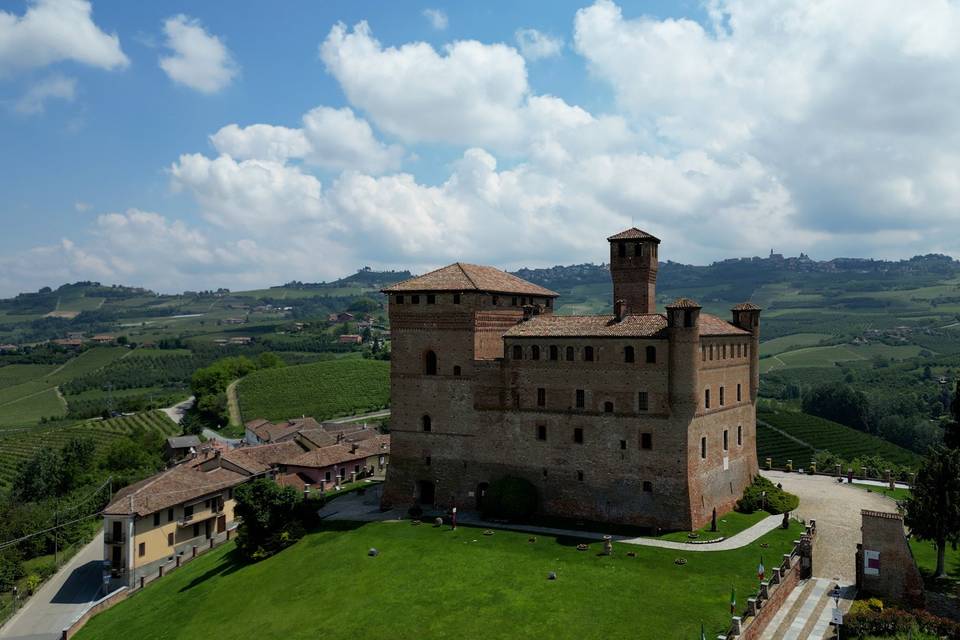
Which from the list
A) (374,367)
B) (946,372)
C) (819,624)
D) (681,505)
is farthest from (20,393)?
(946,372)

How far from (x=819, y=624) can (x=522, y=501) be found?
20.1m

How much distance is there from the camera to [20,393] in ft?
515

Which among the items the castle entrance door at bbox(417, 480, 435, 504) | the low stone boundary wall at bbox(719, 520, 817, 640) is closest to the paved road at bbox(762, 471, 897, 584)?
the low stone boundary wall at bbox(719, 520, 817, 640)

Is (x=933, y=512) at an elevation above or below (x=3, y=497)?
above

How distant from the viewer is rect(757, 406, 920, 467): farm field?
85375 millimetres

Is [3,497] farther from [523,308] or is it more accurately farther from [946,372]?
[946,372]

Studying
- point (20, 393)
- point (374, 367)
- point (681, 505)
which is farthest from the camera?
point (20, 393)

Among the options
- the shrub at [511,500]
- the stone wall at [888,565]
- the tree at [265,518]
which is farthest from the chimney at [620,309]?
the tree at [265,518]

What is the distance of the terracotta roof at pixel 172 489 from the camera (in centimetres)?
5606

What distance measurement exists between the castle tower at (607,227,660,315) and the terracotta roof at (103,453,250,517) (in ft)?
133

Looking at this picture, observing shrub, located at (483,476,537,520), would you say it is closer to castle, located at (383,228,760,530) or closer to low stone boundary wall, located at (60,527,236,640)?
castle, located at (383,228,760,530)

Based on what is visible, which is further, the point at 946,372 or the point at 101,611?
the point at 946,372

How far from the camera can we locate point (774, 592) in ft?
107

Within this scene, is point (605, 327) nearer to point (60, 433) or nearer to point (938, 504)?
point (938, 504)
